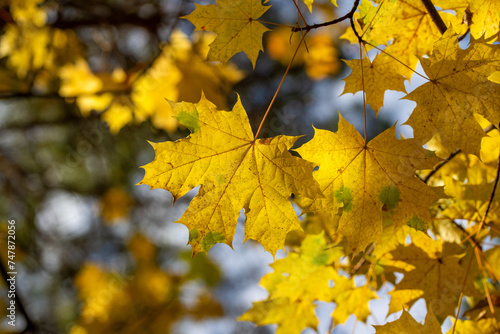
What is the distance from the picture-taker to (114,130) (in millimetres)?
3402

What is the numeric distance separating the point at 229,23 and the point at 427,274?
1.37 metres

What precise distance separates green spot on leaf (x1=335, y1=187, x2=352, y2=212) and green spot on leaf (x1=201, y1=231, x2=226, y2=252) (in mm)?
435

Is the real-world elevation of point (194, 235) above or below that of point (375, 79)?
below

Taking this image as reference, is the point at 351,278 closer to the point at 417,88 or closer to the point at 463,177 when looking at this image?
the point at 463,177

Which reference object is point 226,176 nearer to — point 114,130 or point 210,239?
point 210,239

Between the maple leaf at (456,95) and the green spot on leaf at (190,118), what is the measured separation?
0.73 metres

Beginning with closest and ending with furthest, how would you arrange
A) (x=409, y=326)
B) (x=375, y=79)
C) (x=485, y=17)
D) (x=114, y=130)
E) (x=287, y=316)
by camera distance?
(x=409, y=326), (x=485, y=17), (x=375, y=79), (x=287, y=316), (x=114, y=130)

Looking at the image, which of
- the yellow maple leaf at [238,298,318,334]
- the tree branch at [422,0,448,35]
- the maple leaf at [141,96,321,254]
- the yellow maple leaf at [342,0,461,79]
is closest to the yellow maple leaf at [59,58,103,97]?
the maple leaf at [141,96,321,254]

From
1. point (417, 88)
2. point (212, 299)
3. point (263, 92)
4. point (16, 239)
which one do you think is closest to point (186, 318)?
point (212, 299)

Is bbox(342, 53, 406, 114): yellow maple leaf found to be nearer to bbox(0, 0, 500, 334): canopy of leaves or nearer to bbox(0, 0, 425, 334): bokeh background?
bbox(0, 0, 500, 334): canopy of leaves

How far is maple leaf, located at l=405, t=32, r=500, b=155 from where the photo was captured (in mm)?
1157

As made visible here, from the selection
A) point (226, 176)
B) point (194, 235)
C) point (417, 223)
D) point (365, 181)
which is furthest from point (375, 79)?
point (194, 235)

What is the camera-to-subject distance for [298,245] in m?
1.96

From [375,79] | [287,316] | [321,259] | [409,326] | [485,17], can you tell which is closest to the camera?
[409,326]
